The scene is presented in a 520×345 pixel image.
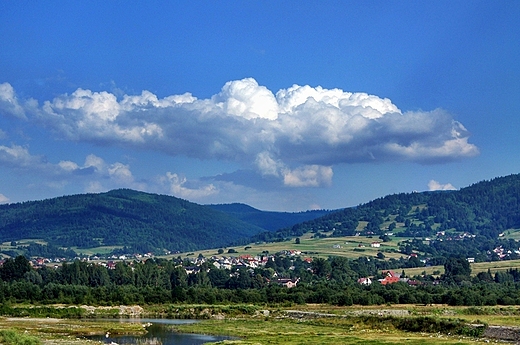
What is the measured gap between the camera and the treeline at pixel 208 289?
404ft

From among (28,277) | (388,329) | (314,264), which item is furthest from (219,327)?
(314,264)

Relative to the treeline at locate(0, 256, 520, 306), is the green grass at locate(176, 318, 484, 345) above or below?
below

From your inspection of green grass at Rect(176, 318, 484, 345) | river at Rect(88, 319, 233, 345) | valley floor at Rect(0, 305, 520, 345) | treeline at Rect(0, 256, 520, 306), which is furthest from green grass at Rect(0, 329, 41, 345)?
treeline at Rect(0, 256, 520, 306)

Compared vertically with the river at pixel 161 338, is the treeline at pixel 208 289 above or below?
above

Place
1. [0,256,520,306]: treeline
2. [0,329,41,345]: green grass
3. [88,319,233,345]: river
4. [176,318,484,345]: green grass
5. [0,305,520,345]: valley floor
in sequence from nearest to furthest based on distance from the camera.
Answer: [0,329,41,345]: green grass → [176,318,484,345]: green grass → [0,305,520,345]: valley floor → [88,319,233,345]: river → [0,256,520,306]: treeline

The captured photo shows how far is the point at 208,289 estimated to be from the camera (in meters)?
140

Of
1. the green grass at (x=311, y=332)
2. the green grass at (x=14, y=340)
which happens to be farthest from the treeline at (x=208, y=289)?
the green grass at (x=14, y=340)

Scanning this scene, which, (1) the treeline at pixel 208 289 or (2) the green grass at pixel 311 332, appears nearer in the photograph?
(2) the green grass at pixel 311 332

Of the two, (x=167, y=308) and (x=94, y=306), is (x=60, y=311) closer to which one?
(x=94, y=306)

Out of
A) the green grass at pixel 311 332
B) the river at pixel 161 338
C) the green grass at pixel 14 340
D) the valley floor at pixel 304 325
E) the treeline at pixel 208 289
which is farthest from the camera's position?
the treeline at pixel 208 289

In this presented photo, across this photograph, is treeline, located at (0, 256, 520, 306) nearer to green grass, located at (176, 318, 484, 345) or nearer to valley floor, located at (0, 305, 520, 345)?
valley floor, located at (0, 305, 520, 345)

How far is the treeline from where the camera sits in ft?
404

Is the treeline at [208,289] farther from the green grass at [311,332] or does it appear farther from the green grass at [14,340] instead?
the green grass at [14,340]

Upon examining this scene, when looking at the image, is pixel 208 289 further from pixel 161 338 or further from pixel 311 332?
pixel 311 332
